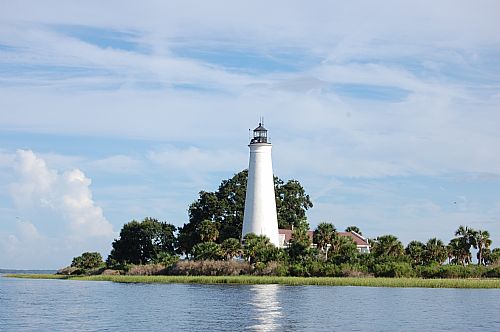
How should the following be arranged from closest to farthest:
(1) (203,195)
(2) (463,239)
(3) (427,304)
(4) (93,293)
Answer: (3) (427,304) < (4) (93,293) < (2) (463,239) < (1) (203,195)

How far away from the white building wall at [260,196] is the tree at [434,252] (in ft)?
52.0

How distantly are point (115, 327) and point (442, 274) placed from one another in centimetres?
4019

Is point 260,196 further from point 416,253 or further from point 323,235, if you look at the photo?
point 416,253

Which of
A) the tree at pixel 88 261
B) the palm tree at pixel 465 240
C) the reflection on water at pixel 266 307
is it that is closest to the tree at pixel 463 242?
the palm tree at pixel 465 240

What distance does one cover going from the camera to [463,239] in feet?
281

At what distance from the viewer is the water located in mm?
40656

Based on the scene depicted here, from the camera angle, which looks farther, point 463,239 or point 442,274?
point 463,239

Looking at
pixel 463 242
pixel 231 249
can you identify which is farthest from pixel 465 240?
pixel 231 249

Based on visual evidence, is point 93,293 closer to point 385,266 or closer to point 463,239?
point 385,266

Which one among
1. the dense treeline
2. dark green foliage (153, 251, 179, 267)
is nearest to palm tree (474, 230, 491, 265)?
the dense treeline

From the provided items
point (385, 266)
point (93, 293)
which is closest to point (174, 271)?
point (93, 293)

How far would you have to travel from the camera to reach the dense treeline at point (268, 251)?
73.7 m

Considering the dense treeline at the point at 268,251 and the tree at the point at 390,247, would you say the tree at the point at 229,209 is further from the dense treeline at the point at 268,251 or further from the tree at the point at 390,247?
the tree at the point at 390,247

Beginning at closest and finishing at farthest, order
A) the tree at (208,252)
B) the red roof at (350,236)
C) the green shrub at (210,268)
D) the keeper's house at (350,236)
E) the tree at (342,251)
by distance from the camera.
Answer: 1. the tree at (342,251)
2. the green shrub at (210,268)
3. the tree at (208,252)
4. the keeper's house at (350,236)
5. the red roof at (350,236)
